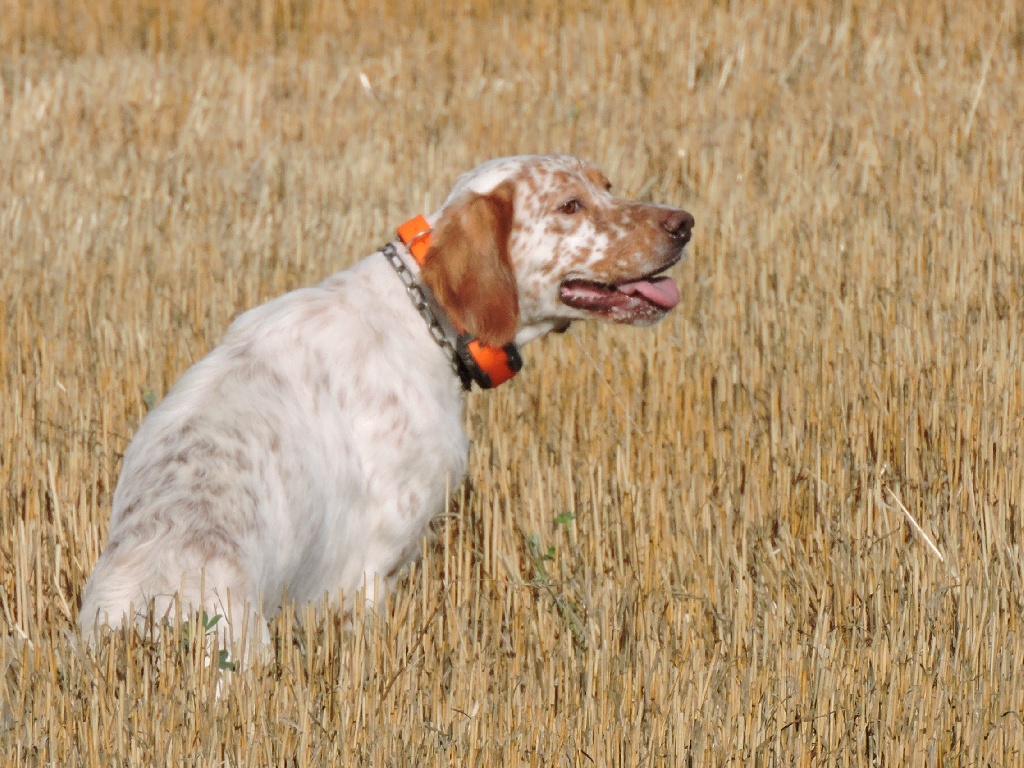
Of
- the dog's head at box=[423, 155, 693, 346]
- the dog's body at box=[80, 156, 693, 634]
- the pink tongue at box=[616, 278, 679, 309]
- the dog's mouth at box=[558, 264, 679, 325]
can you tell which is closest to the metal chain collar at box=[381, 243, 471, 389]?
the dog's body at box=[80, 156, 693, 634]

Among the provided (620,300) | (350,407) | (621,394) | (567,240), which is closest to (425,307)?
(350,407)

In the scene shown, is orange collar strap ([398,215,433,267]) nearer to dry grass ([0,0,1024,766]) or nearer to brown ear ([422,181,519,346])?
brown ear ([422,181,519,346])

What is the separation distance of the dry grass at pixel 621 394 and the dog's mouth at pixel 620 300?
469 millimetres

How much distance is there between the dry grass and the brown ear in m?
0.54

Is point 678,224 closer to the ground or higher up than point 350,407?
higher up

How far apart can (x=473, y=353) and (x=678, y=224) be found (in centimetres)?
74

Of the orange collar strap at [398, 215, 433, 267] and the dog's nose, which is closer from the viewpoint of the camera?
the orange collar strap at [398, 215, 433, 267]

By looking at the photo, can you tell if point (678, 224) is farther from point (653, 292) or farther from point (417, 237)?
point (417, 237)

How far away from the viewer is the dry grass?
9.22 feet

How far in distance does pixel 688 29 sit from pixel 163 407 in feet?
23.3

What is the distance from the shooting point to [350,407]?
3559mm

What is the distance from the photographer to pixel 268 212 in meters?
6.93

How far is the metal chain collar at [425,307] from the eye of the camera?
3.73 m

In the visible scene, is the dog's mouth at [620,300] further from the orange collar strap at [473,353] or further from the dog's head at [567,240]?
the orange collar strap at [473,353]
